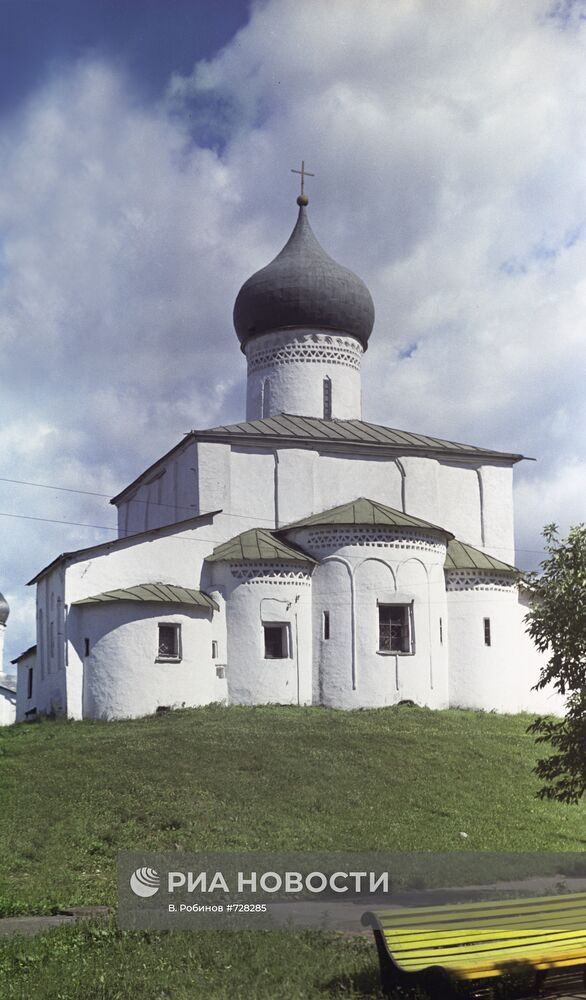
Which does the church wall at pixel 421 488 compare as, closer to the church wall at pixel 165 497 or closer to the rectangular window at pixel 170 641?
the church wall at pixel 165 497

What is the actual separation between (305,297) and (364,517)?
715cm

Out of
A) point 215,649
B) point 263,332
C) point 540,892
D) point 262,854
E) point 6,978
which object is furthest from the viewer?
point 263,332

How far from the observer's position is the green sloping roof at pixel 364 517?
2452 cm

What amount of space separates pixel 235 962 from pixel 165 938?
2.34 feet

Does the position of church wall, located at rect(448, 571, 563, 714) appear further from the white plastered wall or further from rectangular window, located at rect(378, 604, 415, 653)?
the white plastered wall

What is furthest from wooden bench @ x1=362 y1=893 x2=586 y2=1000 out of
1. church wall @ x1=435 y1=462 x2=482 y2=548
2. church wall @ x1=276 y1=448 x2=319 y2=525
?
church wall @ x1=435 y1=462 x2=482 y2=548

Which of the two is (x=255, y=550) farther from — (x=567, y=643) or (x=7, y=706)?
(x=7, y=706)

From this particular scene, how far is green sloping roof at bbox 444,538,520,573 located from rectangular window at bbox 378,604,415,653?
184 centimetres

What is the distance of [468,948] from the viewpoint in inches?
254

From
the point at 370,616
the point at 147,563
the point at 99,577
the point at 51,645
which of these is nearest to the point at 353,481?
the point at 370,616

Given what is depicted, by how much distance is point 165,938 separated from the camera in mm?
7887

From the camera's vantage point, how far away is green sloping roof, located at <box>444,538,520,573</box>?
25719 millimetres

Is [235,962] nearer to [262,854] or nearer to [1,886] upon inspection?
[1,886]

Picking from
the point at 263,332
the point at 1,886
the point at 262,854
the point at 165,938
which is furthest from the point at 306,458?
the point at 165,938
